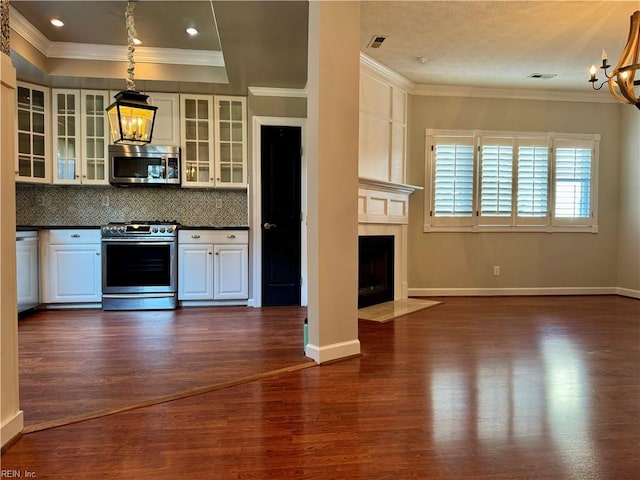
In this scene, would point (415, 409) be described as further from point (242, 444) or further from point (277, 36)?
point (277, 36)

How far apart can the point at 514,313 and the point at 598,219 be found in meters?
2.50

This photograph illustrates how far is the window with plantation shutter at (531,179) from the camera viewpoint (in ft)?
18.1

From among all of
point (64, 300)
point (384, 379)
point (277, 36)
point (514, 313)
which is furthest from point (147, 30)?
point (514, 313)

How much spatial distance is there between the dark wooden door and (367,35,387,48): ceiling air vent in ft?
4.06

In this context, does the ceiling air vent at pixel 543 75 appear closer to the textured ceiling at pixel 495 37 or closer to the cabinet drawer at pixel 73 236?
the textured ceiling at pixel 495 37

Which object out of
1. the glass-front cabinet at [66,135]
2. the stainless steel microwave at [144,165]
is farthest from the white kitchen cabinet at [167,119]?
the glass-front cabinet at [66,135]

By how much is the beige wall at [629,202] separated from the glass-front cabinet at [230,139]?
525 cm

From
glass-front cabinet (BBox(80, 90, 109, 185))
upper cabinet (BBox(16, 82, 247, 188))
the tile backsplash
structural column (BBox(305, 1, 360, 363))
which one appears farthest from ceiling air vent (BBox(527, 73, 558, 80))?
glass-front cabinet (BBox(80, 90, 109, 185))

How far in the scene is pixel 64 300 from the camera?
4504 mm

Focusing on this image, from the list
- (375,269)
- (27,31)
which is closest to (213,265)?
(375,269)

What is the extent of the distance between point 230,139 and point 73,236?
6.89ft

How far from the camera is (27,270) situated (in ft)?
→ 13.6

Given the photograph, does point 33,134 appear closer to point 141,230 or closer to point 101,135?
point 101,135

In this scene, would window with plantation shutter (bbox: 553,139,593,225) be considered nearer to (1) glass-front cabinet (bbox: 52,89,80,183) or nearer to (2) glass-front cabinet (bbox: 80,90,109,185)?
(2) glass-front cabinet (bbox: 80,90,109,185)
